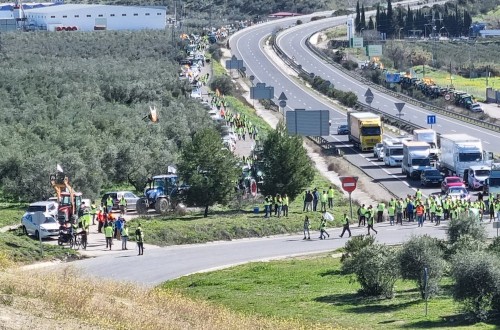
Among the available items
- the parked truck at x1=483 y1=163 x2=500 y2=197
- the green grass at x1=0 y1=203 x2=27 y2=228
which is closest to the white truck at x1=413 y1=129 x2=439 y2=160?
the parked truck at x1=483 y1=163 x2=500 y2=197

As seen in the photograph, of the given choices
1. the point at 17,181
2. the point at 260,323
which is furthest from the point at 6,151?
the point at 260,323

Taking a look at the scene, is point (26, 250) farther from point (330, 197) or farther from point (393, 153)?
point (393, 153)

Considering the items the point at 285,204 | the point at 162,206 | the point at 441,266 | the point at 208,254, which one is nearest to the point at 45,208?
the point at 162,206

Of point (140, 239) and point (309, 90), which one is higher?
point (309, 90)

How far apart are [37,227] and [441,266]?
52.9ft

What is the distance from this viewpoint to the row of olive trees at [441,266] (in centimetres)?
2556

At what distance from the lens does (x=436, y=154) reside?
2571 inches

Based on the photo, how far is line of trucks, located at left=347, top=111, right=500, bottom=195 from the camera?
183 ft

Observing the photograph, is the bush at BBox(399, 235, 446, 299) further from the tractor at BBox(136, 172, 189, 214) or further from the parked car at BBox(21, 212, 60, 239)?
the tractor at BBox(136, 172, 189, 214)

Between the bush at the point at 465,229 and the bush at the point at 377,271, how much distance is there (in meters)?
4.16

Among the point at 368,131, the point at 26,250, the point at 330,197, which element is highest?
the point at 368,131

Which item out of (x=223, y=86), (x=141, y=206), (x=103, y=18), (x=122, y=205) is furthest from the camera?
(x=103, y=18)

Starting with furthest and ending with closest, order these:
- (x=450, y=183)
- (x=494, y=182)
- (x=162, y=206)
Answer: (x=450, y=183)
(x=494, y=182)
(x=162, y=206)

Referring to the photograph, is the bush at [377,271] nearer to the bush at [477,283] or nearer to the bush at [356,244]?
the bush at [477,283]
